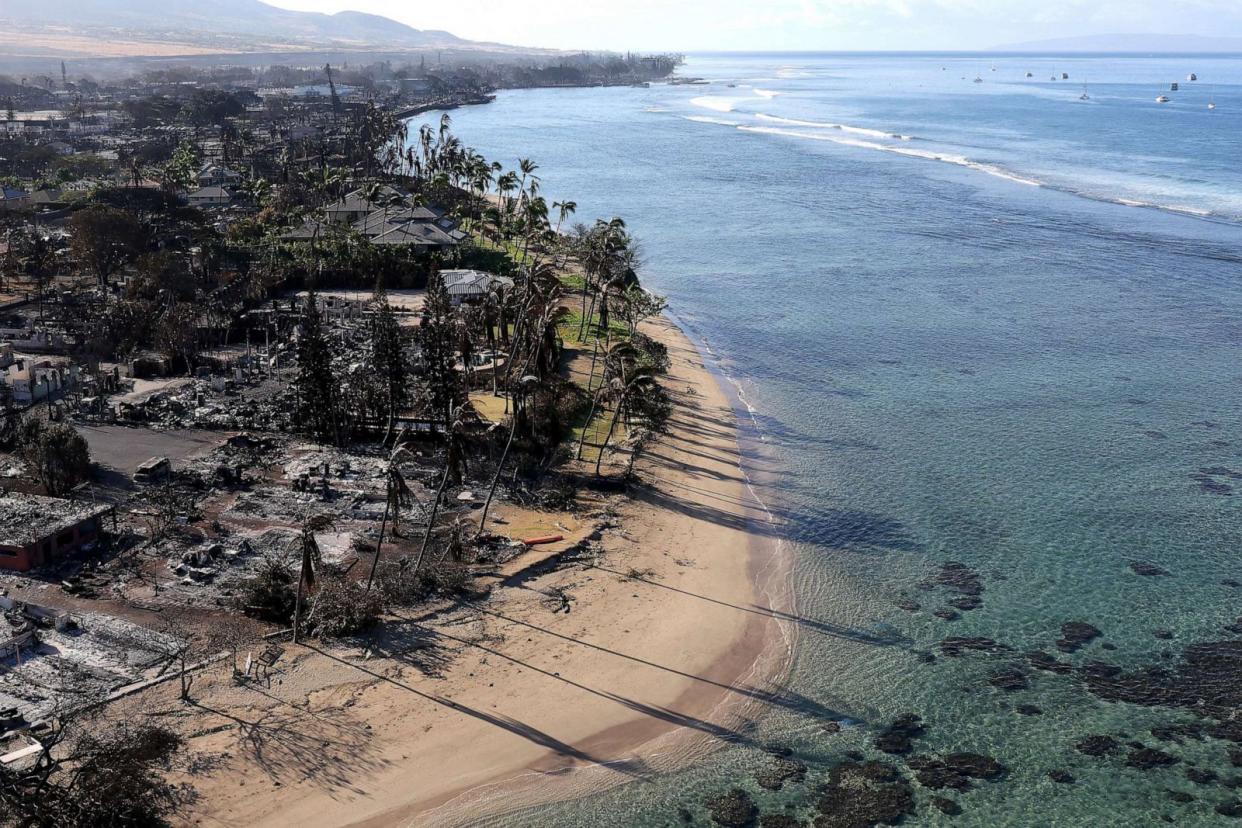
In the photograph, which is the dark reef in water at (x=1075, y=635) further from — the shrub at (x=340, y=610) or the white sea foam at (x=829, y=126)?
the white sea foam at (x=829, y=126)

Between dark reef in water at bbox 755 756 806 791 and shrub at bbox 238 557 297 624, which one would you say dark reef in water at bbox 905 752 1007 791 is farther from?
shrub at bbox 238 557 297 624

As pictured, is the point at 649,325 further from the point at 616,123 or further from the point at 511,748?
the point at 616,123

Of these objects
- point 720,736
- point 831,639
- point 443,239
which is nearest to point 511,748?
point 720,736

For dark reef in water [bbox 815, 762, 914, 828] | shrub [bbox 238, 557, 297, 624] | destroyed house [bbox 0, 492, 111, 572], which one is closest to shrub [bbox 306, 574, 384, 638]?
shrub [bbox 238, 557, 297, 624]

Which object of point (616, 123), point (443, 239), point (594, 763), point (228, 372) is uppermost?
point (616, 123)

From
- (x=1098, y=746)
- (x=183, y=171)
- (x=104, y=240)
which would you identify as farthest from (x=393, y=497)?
(x=183, y=171)

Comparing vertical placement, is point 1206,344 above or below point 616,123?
below

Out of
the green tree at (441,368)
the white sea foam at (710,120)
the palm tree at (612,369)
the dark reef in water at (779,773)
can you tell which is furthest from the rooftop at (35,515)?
the white sea foam at (710,120)
